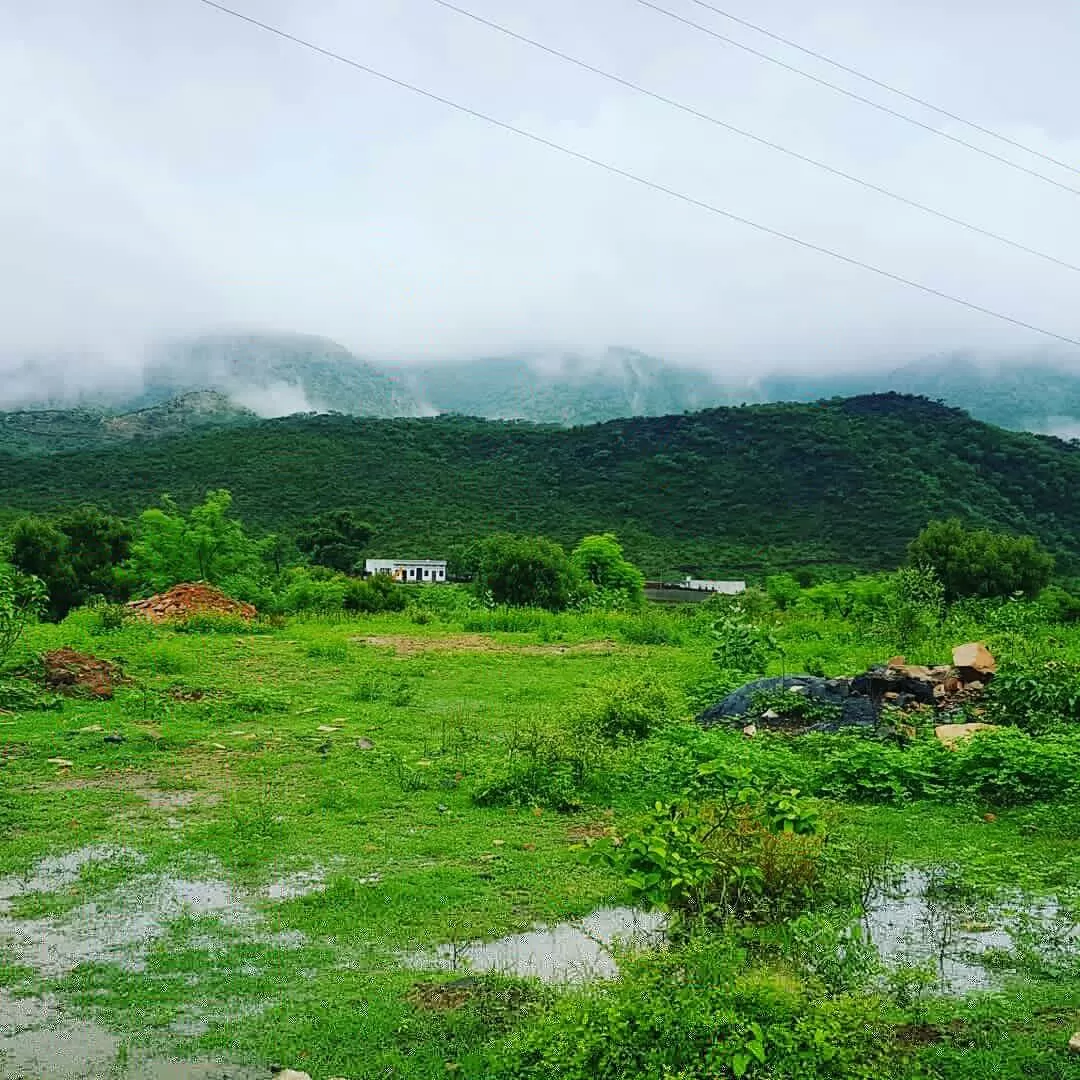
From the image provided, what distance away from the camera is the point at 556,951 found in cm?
577

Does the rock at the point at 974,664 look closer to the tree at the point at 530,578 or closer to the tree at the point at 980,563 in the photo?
the tree at the point at 530,578

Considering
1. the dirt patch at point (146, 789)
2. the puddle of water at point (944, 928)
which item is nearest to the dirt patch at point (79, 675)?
the dirt patch at point (146, 789)

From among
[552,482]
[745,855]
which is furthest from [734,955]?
[552,482]

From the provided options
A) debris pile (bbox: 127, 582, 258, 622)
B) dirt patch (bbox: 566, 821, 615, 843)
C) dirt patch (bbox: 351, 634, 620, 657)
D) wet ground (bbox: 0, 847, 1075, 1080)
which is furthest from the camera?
debris pile (bbox: 127, 582, 258, 622)

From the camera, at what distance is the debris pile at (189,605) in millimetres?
22656

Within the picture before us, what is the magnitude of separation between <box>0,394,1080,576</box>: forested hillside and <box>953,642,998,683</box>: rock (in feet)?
145

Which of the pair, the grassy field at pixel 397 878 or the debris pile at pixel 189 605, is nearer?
Result: the grassy field at pixel 397 878

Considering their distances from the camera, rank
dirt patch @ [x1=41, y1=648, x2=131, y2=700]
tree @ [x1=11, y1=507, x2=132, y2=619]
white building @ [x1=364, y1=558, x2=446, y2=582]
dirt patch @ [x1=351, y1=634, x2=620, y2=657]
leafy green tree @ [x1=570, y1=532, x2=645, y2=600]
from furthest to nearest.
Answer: white building @ [x1=364, y1=558, x2=446, y2=582] < leafy green tree @ [x1=570, y1=532, x2=645, y2=600] < tree @ [x1=11, y1=507, x2=132, y2=619] < dirt patch @ [x1=351, y1=634, x2=620, y2=657] < dirt patch @ [x1=41, y1=648, x2=131, y2=700]

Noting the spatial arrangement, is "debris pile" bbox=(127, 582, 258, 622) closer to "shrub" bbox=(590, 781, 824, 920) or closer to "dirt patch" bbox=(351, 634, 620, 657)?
"dirt patch" bbox=(351, 634, 620, 657)

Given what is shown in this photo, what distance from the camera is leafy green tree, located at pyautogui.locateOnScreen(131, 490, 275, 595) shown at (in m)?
31.2

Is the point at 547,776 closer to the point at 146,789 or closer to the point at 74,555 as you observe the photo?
the point at 146,789

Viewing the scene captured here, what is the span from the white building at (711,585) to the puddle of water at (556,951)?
42799 millimetres

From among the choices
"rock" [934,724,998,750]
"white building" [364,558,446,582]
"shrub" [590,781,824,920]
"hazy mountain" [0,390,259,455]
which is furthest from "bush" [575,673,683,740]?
"hazy mountain" [0,390,259,455]

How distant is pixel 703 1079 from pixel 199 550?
29239mm
